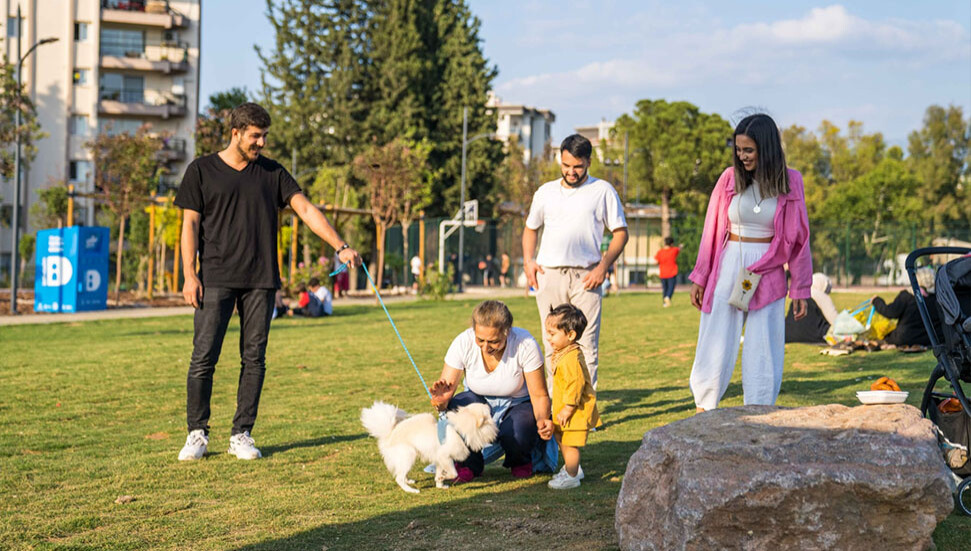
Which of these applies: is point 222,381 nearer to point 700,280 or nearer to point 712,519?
point 700,280

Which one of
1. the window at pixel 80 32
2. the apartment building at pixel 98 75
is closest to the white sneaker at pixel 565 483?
the apartment building at pixel 98 75

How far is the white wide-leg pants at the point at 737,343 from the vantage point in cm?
562

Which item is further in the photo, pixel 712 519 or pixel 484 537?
pixel 484 537

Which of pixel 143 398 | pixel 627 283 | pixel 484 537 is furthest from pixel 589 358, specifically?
pixel 627 283

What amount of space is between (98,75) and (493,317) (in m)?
55.9

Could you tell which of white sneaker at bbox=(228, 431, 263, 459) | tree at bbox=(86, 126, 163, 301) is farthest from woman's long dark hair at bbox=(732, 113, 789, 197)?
tree at bbox=(86, 126, 163, 301)

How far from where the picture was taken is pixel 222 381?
35.0 ft

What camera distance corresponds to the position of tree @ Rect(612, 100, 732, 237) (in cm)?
6625

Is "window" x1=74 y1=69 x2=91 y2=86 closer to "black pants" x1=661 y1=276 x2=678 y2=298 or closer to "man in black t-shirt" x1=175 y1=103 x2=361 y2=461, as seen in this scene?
"black pants" x1=661 y1=276 x2=678 y2=298

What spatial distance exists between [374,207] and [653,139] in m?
33.8

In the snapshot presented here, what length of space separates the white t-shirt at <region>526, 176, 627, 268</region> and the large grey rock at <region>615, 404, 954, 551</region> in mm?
3119

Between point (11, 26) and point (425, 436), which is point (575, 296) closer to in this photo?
point (425, 436)

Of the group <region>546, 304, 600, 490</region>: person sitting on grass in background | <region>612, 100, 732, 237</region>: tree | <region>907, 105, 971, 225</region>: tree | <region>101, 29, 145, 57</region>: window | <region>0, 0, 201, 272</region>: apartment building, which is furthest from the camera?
<region>907, 105, 971, 225</region>: tree

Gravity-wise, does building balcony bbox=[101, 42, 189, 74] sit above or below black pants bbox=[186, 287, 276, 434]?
above
